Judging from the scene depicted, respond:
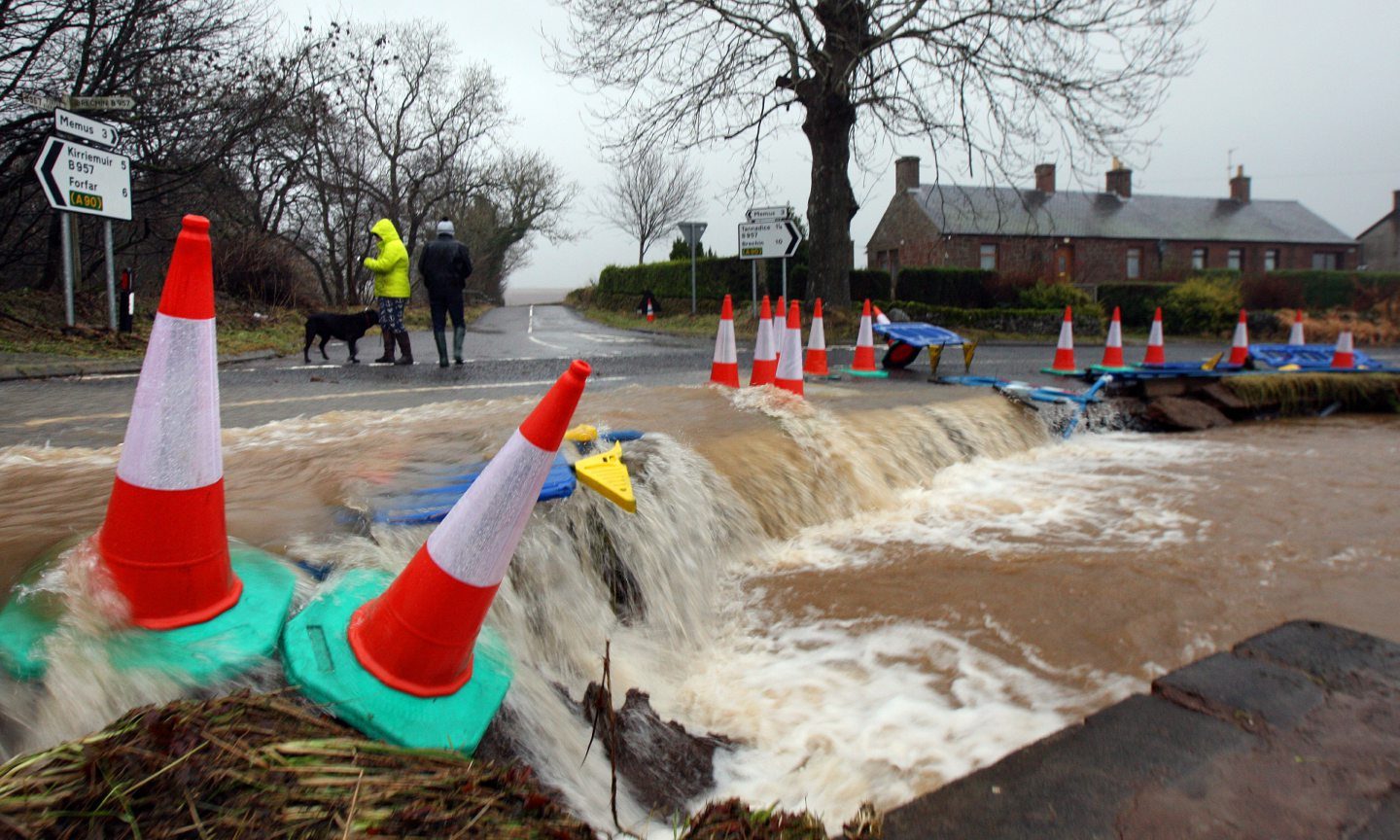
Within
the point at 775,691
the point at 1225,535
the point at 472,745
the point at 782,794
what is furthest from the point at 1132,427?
the point at 472,745

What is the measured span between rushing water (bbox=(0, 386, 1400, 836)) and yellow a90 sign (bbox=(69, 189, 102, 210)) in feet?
26.0

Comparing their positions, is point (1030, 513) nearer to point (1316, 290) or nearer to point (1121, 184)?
point (1316, 290)

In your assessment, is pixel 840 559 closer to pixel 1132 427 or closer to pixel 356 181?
pixel 1132 427

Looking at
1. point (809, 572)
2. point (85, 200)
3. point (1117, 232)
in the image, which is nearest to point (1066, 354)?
point (809, 572)

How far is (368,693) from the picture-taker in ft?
5.47

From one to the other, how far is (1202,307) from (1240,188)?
32844 millimetres

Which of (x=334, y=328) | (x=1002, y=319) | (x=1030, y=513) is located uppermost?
(x=1002, y=319)

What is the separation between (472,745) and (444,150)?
3555 cm

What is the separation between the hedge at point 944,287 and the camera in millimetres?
24125

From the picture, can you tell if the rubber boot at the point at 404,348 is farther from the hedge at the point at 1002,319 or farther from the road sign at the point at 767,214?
the hedge at the point at 1002,319

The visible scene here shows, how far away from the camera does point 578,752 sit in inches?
81.4

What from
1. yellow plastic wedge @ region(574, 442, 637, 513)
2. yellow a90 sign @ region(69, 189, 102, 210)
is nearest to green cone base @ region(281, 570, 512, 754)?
yellow plastic wedge @ region(574, 442, 637, 513)

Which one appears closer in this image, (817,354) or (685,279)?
(817,354)

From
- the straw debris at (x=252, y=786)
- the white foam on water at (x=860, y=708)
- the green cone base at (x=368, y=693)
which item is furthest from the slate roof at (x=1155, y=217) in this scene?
the straw debris at (x=252, y=786)
